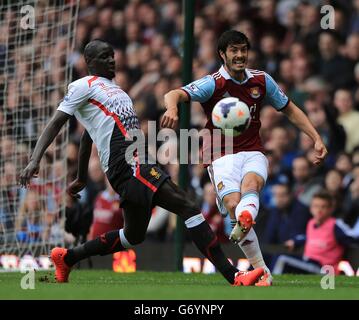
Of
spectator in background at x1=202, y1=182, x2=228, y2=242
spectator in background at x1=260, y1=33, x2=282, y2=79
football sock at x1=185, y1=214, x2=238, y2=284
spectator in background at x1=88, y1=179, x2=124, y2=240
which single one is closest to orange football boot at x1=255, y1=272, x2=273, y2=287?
→ football sock at x1=185, y1=214, x2=238, y2=284

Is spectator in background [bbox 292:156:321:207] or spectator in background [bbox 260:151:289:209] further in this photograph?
spectator in background [bbox 260:151:289:209]

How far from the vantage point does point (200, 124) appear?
1623cm

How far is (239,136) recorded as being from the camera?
962cm

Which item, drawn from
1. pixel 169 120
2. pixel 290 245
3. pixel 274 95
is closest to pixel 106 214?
pixel 290 245

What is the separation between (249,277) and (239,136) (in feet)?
4.70

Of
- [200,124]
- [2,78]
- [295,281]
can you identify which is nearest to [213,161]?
[295,281]

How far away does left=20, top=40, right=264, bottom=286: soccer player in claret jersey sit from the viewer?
356 inches

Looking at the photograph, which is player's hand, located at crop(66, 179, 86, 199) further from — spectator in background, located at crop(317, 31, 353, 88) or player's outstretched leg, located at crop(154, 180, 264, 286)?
spectator in background, located at crop(317, 31, 353, 88)

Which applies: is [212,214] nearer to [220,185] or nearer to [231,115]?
[220,185]

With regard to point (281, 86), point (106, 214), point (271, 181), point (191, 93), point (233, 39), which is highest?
point (233, 39)

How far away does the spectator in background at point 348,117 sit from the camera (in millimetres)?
14469

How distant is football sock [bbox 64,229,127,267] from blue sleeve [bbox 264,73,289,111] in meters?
1.79

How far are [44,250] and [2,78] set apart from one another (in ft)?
6.98
